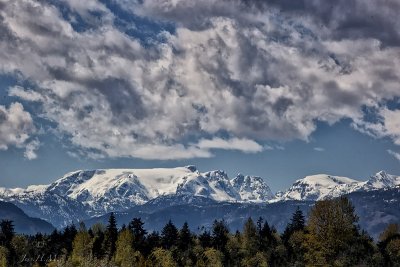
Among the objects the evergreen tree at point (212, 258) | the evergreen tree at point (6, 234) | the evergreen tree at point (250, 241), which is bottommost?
the evergreen tree at point (212, 258)

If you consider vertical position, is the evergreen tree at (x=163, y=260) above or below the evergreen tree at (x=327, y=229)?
below

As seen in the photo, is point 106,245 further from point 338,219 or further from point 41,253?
point 338,219

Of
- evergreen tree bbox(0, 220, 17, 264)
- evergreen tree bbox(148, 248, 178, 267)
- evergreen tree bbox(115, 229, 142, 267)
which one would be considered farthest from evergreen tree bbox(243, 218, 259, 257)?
evergreen tree bbox(0, 220, 17, 264)

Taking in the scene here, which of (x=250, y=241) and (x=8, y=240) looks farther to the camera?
(x=8, y=240)

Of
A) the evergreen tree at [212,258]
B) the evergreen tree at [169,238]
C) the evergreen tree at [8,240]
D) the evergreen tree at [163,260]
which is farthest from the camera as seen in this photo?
the evergreen tree at [169,238]

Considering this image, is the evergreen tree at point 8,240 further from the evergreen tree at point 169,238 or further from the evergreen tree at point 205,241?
the evergreen tree at point 205,241

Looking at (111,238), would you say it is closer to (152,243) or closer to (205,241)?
(152,243)

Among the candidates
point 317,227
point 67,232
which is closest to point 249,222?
point 67,232

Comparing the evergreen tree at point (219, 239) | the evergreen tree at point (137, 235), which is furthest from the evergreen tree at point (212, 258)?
the evergreen tree at point (137, 235)

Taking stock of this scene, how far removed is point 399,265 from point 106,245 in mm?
89784

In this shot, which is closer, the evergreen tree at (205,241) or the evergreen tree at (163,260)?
the evergreen tree at (163,260)

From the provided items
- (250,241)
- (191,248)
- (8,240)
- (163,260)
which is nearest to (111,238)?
Answer: (191,248)

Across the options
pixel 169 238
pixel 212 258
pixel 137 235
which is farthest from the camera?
pixel 169 238

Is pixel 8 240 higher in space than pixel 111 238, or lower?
higher
